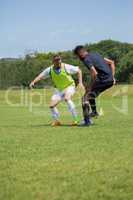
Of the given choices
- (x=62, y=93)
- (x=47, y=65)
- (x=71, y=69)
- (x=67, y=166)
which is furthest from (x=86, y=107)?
(x=47, y=65)

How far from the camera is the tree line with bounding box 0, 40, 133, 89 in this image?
3142 inches

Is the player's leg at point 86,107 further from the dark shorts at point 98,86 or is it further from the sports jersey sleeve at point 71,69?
the sports jersey sleeve at point 71,69

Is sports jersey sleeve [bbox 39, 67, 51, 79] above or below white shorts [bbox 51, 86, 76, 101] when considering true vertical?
above

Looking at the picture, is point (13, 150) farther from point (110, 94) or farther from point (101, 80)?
point (110, 94)

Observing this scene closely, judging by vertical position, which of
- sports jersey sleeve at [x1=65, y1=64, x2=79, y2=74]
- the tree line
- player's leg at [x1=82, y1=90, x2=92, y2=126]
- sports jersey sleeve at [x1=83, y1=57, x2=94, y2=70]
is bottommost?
the tree line

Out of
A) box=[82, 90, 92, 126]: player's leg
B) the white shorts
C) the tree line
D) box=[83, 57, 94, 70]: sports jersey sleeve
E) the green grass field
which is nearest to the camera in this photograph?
the green grass field

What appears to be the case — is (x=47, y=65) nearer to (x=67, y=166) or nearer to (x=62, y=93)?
(x=62, y=93)

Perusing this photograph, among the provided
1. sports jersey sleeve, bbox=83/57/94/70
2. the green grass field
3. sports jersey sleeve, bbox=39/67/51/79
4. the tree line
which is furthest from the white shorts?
the tree line

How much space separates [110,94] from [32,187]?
5139 centimetres

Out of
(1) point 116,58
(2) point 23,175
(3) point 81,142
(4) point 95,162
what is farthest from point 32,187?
(1) point 116,58

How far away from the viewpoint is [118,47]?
115375mm

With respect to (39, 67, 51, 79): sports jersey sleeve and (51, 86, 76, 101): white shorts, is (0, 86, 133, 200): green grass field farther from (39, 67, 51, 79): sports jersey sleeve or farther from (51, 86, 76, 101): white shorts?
(39, 67, 51, 79): sports jersey sleeve

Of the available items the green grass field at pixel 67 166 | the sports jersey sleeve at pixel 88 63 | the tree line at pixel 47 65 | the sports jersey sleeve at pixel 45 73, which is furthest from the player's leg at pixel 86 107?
the tree line at pixel 47 65

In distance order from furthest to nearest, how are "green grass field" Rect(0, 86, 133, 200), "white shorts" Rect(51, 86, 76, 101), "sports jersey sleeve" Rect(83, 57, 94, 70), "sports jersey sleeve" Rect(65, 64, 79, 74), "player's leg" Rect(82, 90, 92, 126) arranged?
"white shorts" Rect(51, 86, 76, 101) → "sports jersey sleeve" Rect(65, 64, 79, 74) → "player's leg" Rect(82, 90, 92, 126) → "sports jersey sleeve" Rect(83, 57, 94, 70) → "green grass field" Rect(0, 86, 133, 200)
